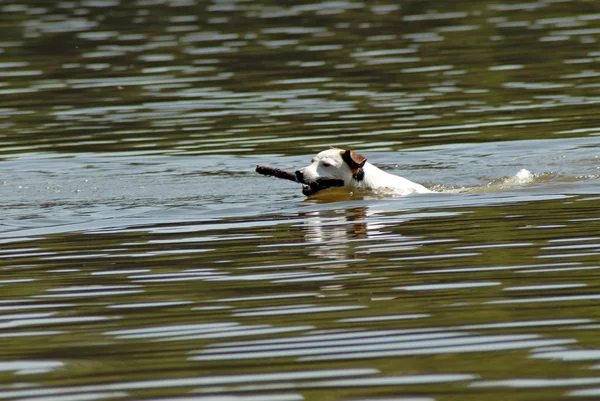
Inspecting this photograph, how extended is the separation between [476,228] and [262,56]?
15.3 m

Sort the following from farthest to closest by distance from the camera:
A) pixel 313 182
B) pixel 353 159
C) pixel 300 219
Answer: pixel 313 182, pixel 353 159, pixel 300 219

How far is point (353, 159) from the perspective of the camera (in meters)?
13.4

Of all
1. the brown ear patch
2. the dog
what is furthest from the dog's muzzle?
the brown ear patch

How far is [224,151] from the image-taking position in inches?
671

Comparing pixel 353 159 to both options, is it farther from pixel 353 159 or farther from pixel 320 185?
pixel 320 185

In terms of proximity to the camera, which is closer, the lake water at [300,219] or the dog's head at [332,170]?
the lake water at [300,219]

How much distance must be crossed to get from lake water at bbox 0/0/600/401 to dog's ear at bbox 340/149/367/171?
38 cm

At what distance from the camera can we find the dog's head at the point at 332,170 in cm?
1349

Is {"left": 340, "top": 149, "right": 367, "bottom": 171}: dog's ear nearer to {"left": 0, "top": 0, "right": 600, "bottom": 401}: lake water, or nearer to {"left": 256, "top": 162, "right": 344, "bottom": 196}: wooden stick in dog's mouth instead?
{"left": 256, "top": 162, "right": 344, "bottom": 196}: wooden stick in dog's mouth

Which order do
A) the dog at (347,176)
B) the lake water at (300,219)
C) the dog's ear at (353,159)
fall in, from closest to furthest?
the lake water at (300,219)
the dog's ear at (353,159)
the dog at (347,176)

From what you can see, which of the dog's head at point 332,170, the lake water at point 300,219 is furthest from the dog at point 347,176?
the lake water at point 300,219

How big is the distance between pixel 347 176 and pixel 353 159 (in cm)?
31

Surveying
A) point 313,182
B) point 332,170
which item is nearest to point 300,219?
point 313,182

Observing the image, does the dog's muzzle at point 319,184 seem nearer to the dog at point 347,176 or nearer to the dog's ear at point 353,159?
the dog at point 347,176
